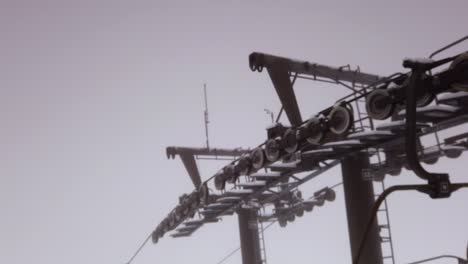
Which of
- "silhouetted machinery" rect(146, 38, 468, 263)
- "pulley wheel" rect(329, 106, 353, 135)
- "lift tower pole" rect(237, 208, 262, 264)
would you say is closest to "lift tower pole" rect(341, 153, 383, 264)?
"silhouetted machinery" rect(146, 38, 468, 263)

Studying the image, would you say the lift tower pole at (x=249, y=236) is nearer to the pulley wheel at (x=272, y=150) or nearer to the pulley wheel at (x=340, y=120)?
the pulley wheel at (x=272, y=150)

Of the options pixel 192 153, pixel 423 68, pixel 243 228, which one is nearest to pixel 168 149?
pixel 192 153

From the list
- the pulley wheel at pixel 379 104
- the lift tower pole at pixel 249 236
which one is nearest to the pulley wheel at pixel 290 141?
the pulley wheel at pixel 379 104

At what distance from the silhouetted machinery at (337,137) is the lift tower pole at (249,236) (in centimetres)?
34

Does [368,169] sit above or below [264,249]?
above

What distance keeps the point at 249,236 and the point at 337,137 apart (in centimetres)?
850

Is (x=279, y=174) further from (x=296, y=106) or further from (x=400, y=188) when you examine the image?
(x=400, y=188)

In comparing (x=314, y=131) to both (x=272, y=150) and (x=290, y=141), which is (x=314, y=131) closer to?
(x=290, y=141)

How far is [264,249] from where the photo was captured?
18.2m

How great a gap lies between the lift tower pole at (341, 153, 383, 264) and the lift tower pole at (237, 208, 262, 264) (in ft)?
22.6

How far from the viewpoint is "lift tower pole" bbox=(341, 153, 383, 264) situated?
1130cm

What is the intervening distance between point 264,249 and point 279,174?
5.80 m

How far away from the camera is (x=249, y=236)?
18.3 meters

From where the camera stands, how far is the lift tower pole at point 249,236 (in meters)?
18.0
